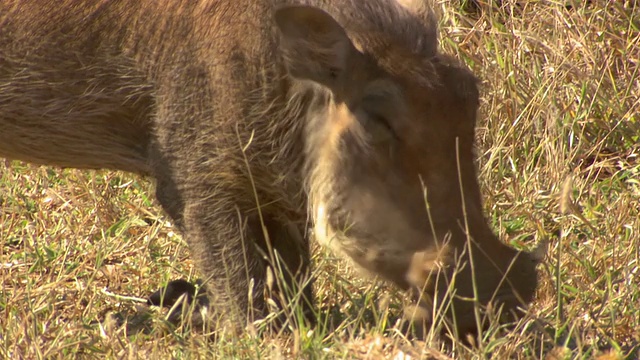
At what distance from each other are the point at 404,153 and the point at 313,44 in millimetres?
380

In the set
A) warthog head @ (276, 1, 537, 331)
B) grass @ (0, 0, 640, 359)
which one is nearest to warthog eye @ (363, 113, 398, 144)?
warthog head @ (276, 1, 537, 331)

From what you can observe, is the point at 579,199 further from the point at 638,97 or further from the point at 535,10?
the point at 535,10

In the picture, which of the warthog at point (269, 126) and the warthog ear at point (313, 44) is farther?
the warthog at point (269, 126)

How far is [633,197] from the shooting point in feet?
13.9

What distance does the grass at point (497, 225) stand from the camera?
3.14 metres

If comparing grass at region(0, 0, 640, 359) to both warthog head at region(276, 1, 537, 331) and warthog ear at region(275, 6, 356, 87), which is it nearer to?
warthog head at region(276, 1, 537, 331)

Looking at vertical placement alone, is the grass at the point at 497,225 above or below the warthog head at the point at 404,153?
below

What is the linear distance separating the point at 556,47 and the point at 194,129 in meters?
1.94

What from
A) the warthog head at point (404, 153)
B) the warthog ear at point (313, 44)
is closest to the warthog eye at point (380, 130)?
the warthog head at point (404, 153)

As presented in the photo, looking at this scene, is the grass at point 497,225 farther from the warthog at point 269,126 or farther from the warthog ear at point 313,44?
the warthog ear at point 313,44

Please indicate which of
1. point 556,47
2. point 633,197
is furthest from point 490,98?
point 633,197

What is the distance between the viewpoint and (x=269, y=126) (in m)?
3.26

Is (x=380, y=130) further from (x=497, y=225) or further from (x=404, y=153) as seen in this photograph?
(x=497, y=225)

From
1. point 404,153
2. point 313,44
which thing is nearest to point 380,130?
point 404,153
